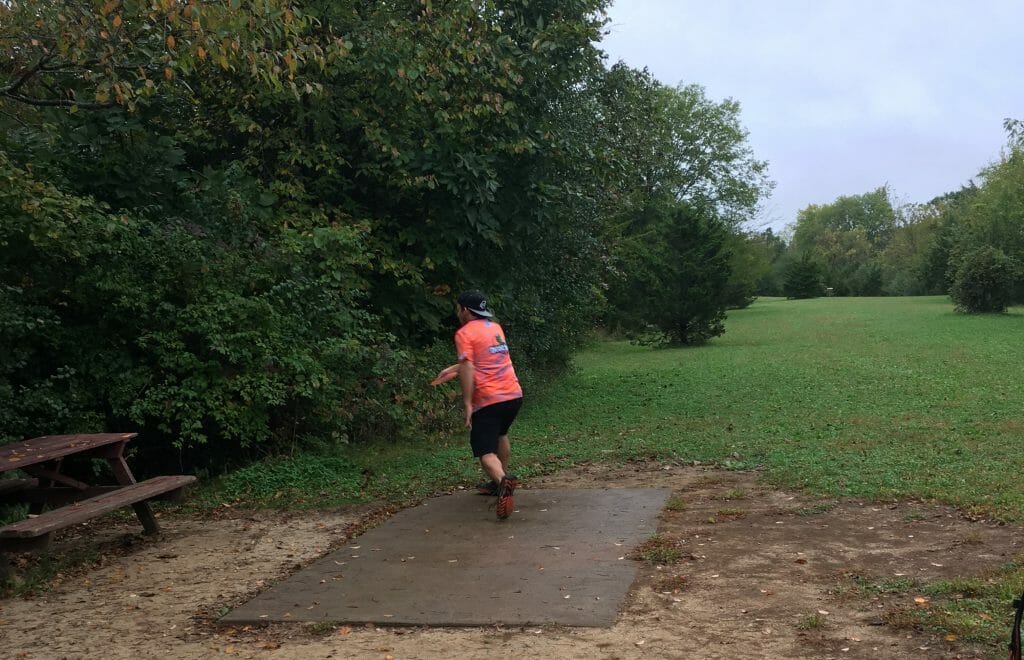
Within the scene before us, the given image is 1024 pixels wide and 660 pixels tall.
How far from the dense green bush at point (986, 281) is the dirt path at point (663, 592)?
1496 inches

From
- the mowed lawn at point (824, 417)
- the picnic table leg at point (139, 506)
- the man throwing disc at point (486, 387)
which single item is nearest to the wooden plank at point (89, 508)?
the picnic table leg at point (139, 506)

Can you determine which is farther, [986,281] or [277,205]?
[986,281]

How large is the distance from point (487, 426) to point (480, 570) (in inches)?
65.8

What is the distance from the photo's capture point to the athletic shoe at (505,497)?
6.80 meters

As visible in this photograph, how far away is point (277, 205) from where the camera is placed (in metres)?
11.3

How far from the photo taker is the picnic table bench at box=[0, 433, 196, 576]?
5551 millimetres

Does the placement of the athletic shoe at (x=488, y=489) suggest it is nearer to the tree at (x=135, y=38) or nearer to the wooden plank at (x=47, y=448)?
the wooden plank at (x=47, y=448)

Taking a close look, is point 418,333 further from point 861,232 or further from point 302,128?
point 861,232

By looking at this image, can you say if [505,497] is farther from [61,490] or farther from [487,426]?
[61,490]

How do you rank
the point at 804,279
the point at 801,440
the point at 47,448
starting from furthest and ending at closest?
the point at 804,279, the point at 801,440, the point at 47,448

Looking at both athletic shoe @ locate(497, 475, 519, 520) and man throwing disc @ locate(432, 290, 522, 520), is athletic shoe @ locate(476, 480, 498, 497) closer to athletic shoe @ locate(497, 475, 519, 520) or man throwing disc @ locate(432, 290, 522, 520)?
man throwing disc @ locate(432, 290, 522, 520)

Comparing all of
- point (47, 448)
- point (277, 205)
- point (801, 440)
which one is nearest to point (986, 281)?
point (801, 440)

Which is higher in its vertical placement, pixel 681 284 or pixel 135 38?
pixel 135 38

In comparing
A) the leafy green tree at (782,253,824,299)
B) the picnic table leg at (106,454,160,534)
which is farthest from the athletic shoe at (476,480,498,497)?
the leafy green tree at (782,253,824,299)
